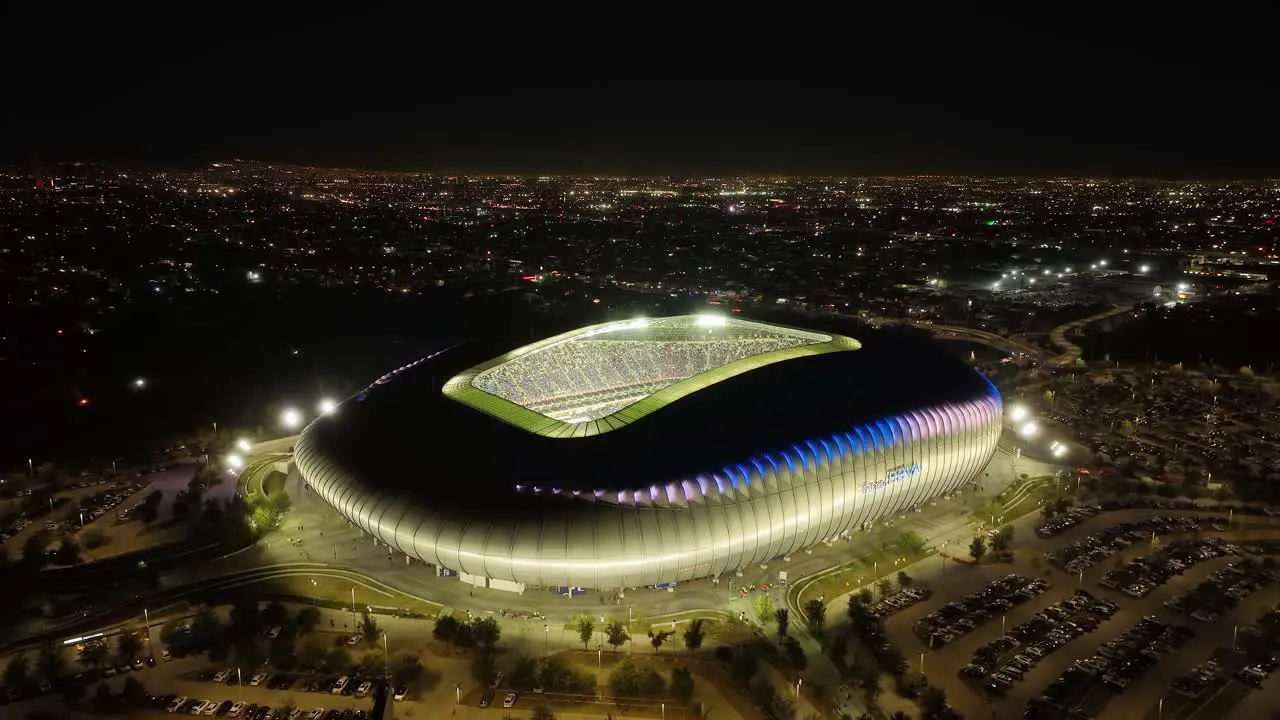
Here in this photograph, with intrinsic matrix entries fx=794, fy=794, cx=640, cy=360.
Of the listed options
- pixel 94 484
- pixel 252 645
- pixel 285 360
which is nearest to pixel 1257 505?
pixel 252 645

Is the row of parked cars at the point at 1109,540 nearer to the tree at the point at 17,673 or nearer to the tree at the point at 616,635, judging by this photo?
the tree at the point at 616,635

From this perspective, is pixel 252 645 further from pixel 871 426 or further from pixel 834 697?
pixel 871 426

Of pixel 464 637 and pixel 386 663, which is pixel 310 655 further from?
pixel 464 637

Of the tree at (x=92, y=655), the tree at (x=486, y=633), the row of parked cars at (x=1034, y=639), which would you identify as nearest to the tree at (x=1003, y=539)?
the row of parked cars at (x=1034, y=639)

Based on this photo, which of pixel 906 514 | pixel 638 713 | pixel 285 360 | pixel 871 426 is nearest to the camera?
pixel 638 713

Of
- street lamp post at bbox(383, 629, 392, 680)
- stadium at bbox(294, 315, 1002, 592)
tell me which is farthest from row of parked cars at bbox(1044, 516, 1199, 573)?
street lamp post at bbox(383, 629, 392, 680)

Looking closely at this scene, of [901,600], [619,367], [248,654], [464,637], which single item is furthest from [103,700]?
[901,600]

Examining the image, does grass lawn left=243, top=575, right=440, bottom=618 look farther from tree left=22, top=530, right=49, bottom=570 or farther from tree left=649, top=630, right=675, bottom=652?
tree left=22, top=530, right=49, bottom=570
